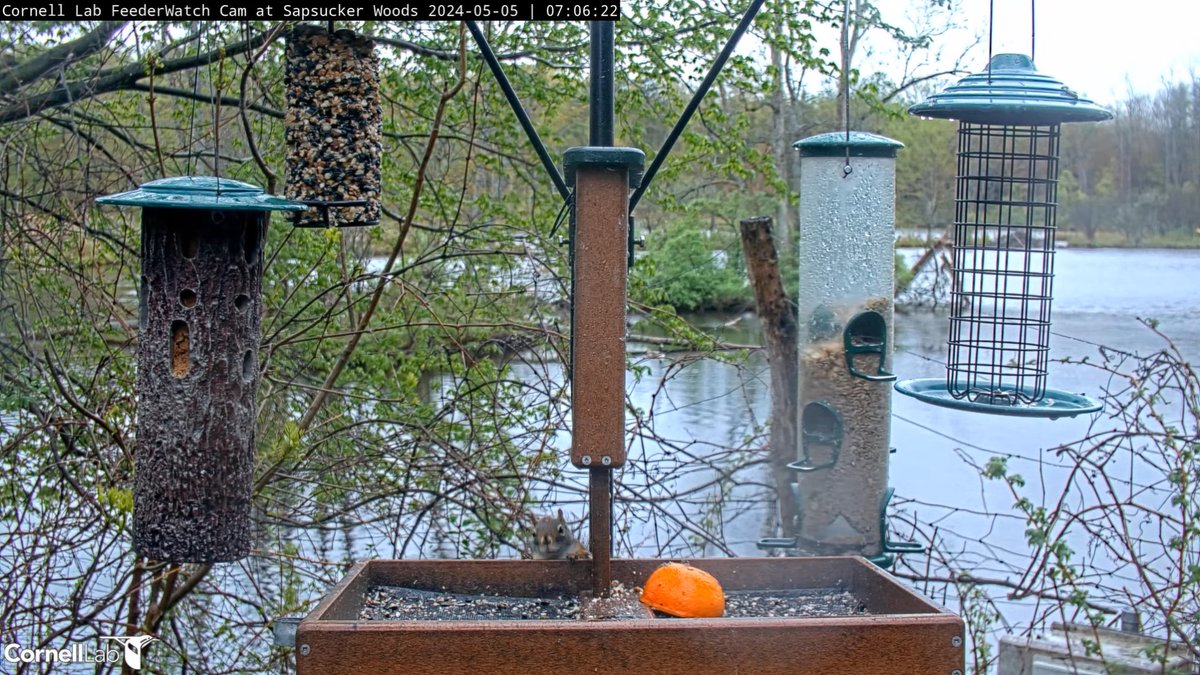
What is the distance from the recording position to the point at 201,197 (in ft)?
8.19

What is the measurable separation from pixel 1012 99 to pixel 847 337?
889 mm

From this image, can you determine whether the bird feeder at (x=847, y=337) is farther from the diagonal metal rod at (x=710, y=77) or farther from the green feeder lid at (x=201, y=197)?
the green feeder lid at (x=201, y=197)

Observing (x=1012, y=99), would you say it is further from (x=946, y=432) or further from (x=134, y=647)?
(x=946, y=432)

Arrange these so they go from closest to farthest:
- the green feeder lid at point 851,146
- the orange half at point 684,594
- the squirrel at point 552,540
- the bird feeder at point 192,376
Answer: the orange half at point 684,594
the bird feeder at point 192,376
the squirrel at point 552,540
the green feeder lid at point 851,146

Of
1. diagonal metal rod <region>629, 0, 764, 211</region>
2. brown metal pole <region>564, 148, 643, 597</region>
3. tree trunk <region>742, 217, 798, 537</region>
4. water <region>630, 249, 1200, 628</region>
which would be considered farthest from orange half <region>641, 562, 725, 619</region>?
tree trunk <region>742, 217, 798, 537</region>

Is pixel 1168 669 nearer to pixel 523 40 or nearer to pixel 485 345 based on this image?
A: pixel 485 345

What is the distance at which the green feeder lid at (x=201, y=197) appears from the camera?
2432 millimetres

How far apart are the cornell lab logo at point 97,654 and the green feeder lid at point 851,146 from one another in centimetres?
280

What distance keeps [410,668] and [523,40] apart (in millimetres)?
4292

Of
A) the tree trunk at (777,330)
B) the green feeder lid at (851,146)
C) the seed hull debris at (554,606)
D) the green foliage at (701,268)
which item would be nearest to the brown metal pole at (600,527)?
the seed hull debris at (554,606)

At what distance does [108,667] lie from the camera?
177 inches

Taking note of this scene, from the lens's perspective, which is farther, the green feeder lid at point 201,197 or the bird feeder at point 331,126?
the bird feeder at point 331,126

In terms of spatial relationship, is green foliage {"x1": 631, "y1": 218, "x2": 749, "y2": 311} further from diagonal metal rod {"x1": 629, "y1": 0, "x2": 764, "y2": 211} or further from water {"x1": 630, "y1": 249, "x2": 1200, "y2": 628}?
diagonal metal rod {"x1": 629, "y1": 0, "x2": 764, "y2": 211}

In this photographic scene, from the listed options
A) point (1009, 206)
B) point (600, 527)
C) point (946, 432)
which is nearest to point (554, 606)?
point (600, 527)
